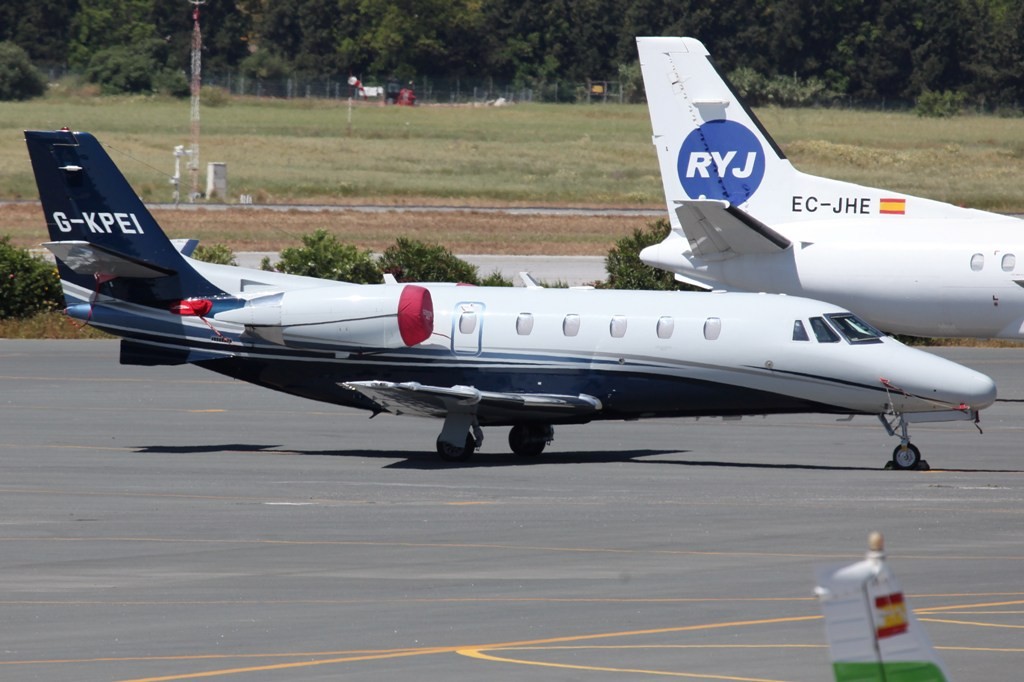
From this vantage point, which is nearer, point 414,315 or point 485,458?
point 414,315

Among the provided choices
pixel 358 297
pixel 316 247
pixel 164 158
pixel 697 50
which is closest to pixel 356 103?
pixel 164 158

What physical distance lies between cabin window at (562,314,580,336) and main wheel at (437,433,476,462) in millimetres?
2046

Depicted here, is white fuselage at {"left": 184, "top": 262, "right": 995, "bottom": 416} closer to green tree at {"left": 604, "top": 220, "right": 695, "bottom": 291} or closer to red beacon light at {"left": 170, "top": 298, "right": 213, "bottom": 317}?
red beacon light at {"left": 170, "top": 298, "right": 213, "bottom": 317}

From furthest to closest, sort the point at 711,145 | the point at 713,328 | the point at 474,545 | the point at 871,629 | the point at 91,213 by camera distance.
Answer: the point at 711,145 → the point at 91,213 → the point at 713,328 → the point at 474,545 → the point at 871,629

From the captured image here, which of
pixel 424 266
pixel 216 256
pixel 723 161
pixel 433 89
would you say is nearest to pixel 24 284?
pixel 216 256

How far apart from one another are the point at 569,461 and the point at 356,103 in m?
119

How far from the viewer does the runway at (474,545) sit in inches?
447

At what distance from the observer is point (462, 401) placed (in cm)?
2297

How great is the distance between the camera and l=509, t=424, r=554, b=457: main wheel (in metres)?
24.6

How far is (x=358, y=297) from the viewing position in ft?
78.8

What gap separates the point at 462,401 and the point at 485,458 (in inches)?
72.6

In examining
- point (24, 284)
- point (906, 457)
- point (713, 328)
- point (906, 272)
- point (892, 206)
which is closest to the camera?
point (906, 457)

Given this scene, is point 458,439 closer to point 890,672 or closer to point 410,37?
point 890,672

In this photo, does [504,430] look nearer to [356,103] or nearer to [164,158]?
[164,158]
